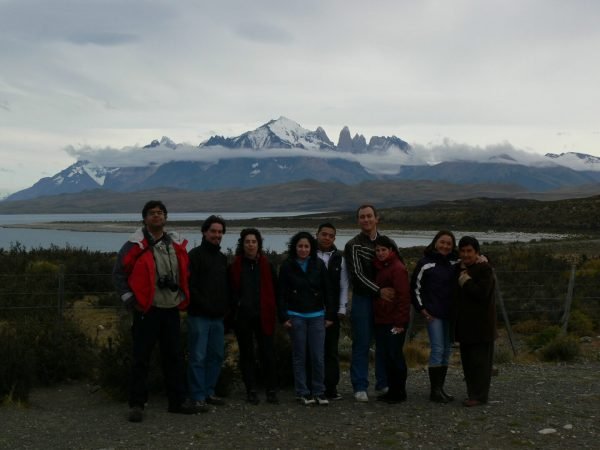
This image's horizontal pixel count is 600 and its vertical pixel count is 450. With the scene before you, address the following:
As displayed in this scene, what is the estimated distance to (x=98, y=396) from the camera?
7496mm

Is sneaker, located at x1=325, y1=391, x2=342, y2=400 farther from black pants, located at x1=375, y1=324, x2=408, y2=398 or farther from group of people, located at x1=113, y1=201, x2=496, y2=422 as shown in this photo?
black pants, located at x1=375, y1=324, x2=408, y2=398

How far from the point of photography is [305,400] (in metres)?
6.88

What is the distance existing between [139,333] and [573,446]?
12.6ft

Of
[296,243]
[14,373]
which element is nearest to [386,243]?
[296,243]

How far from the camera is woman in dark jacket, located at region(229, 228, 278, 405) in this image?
6789mm

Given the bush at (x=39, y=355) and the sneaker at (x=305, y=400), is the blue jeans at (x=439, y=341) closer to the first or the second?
the sneaker at (x=305, y=400)

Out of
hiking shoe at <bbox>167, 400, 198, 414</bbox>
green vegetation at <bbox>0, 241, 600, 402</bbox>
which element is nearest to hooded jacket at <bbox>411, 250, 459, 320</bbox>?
green vegetation at <bbox>0, 241, 600, 402</bbox>

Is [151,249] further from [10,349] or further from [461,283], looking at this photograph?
[461,283]

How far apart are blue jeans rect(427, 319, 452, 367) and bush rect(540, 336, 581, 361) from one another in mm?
3840

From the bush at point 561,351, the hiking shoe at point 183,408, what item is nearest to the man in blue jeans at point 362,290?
the hiking shoe at point 183,408

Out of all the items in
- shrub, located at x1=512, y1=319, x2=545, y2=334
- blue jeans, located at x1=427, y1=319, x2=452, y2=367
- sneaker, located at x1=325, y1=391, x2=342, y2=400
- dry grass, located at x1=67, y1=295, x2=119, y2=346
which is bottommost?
shrub, located at x1=512, y1=319, x2=545, y2=334

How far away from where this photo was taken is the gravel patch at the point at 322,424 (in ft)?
18.5

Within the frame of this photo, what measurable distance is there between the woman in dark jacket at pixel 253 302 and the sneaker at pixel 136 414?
1180 millimetres

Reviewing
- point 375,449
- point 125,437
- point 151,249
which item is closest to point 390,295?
point 375,449
